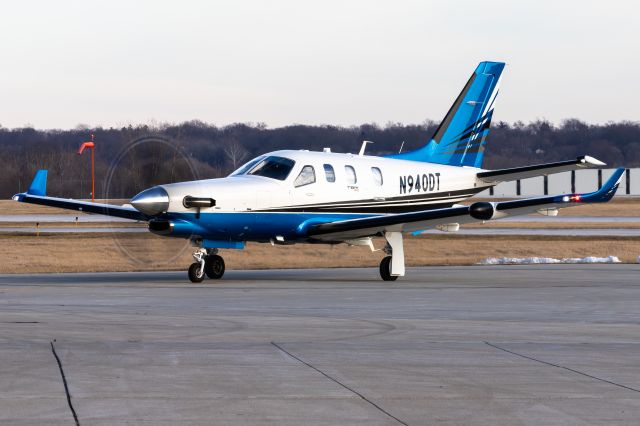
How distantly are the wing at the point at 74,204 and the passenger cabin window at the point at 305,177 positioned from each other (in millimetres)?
3803

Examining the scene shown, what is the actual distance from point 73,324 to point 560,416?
28.3ft

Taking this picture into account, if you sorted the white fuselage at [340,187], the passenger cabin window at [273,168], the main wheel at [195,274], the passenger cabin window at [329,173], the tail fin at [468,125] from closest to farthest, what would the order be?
the white fuselage at [340,187]
the main wheel at [195,274]
the passenger cabin window at [273,168]
the passenger cabin window at [329,173]
the tail fin at [468,125]

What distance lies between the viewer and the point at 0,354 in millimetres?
11875

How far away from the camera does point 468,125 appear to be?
31.4 meters

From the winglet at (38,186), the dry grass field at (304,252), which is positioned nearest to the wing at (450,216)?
the dry grass field at (304,252)

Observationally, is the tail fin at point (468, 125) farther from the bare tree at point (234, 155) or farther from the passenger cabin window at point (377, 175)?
the bare tree at point (234, 155)

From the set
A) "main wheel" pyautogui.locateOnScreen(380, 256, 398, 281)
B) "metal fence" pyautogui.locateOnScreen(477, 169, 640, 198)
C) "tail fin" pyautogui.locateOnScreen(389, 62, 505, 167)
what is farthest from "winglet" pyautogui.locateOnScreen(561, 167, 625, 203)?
"metal fence" pyautogui.locateOnScreen(477, 169, 640, 198)

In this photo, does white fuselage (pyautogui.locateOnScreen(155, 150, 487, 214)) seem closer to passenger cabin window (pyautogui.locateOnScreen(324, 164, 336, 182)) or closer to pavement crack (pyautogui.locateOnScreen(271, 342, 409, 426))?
passenger cabin window (pyautogui.locateOnScreen(324, 164, 336, 182))

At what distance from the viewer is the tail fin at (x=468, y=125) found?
3086cm

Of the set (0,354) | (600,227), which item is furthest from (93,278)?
(600,227)

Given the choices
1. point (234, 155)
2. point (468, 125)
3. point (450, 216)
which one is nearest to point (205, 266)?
point (450, 216)

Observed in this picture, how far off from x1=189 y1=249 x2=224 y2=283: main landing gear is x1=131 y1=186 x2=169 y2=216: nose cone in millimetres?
2047

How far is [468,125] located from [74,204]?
11.7 meters

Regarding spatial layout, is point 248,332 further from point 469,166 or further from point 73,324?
point 469,166
